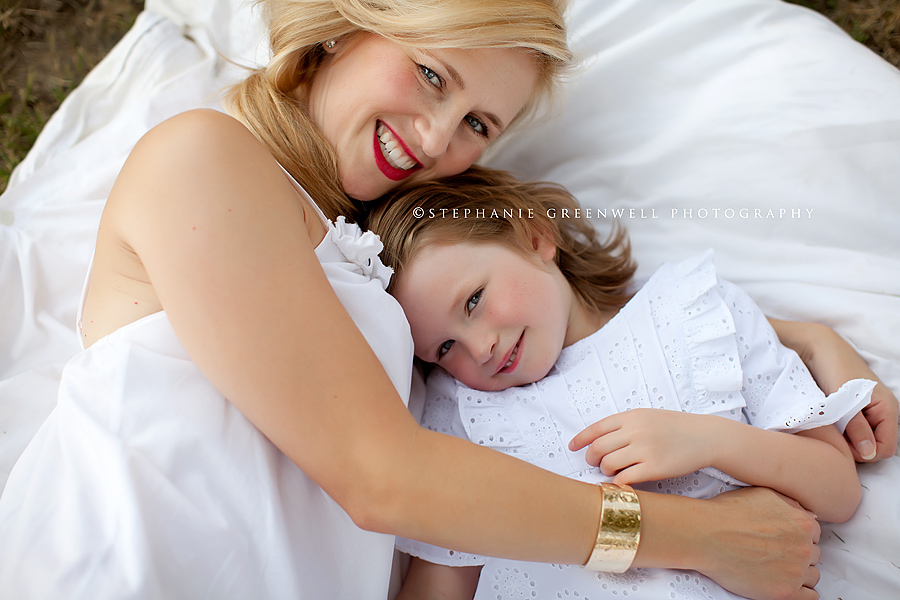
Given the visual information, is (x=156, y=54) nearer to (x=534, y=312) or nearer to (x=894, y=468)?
(x=534, y=312)

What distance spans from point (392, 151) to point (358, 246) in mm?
325

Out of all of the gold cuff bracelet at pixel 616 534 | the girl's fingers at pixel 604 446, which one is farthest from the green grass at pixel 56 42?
the gold cuff bracelet at pixel 616 534

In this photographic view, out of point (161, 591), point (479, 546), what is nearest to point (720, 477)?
point (479, 546)

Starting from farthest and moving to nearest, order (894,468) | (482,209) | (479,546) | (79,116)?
(79,116)
(482,209)
(894,468)
(479,546)

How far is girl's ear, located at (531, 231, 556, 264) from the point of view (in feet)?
6.19

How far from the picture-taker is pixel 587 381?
1686 mm

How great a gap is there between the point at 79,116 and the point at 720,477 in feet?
7.78

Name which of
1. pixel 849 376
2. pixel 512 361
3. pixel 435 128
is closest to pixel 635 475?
pixel 512 361

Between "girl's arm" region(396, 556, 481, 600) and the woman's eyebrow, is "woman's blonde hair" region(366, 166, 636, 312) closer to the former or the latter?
the woman's eyebrow

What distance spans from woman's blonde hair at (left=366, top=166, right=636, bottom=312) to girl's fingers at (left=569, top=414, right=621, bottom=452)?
572mm

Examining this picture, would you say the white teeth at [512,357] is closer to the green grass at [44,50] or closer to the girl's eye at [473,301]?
the girl's eye at [473,301]

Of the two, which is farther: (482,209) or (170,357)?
(482,209)

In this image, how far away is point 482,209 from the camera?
185 centimetres

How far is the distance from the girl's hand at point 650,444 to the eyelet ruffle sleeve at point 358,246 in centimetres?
67
